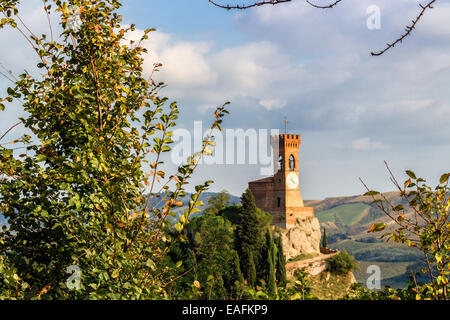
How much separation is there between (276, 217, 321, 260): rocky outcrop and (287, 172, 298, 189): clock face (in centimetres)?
501

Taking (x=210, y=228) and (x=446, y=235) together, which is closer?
(x=446, y=235)

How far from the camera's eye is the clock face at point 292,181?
2584 inches

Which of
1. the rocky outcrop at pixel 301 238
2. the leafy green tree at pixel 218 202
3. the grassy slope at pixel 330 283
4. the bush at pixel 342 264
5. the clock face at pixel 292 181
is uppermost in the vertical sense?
the clock face at pixel 292 181

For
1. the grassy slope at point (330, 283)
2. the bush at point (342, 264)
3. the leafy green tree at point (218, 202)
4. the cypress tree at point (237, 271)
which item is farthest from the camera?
the leafy green tree at point (218, 202)

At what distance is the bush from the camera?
5796cm

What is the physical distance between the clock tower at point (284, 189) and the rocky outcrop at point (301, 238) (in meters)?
1.12

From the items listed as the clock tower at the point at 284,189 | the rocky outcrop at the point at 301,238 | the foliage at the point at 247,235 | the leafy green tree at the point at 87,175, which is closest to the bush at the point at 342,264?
the rocky outcrop at the point at 301,238

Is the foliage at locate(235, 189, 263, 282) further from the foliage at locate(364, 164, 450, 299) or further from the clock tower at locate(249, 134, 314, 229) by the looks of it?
the foliage at locate(364, 164, 450, 299)

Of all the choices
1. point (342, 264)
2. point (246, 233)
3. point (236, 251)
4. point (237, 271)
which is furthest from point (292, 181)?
point (237, 271)

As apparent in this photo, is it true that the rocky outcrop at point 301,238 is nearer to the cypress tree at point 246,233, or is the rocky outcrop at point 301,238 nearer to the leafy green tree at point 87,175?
the cypress tree at point 246,233
